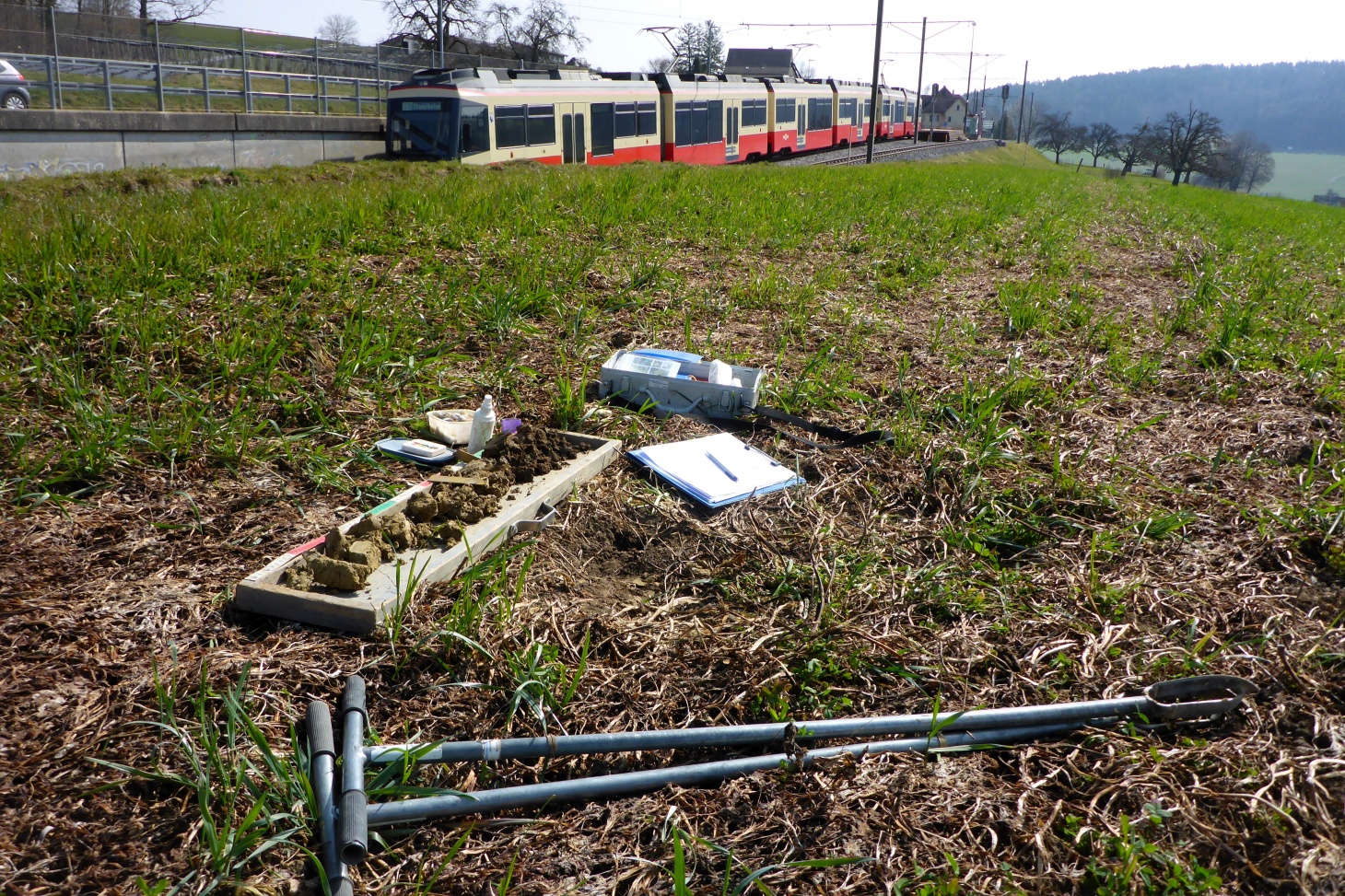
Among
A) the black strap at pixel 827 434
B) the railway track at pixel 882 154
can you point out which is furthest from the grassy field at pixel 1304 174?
the black strap at pixel 827 434

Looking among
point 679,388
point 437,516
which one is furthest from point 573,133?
point 437,516

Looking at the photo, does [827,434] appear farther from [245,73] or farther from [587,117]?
[245,73]

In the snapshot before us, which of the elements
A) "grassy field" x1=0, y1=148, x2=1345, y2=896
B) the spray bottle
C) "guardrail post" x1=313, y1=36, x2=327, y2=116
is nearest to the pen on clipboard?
"grassy field" x1=0, y1=148, x2=1345, y2=896

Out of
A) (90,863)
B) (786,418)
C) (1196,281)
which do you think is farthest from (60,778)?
(1196,281)

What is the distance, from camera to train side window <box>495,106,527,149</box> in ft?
59.8

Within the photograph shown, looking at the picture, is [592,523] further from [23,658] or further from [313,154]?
[313,154]

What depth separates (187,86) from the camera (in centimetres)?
2394

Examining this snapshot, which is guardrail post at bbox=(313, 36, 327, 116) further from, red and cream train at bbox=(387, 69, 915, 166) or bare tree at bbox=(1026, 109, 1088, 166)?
bare tree at bbox=(1026, 109, 1088, 166)

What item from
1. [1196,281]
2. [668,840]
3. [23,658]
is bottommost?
[668,840]

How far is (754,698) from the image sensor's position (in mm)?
2205

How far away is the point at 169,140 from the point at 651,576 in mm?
21469

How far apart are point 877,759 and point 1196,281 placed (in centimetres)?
794

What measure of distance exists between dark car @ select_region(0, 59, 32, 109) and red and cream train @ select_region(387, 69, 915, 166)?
369 inches

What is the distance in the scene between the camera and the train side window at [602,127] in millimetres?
21047
